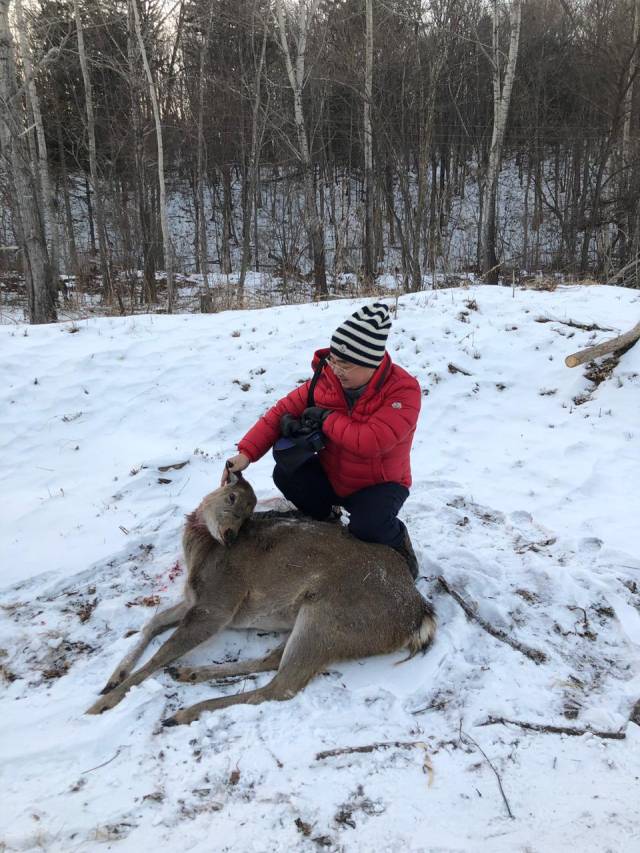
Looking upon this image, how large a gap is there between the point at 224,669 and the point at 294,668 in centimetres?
40

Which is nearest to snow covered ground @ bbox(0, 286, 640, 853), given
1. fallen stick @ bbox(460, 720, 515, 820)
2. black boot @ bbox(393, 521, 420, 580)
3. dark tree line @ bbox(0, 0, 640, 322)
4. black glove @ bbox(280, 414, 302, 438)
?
fallen stick @ bbox(460, 720, 515, 820)

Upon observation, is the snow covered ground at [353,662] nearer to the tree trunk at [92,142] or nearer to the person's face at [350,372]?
the person's face at [350,372]

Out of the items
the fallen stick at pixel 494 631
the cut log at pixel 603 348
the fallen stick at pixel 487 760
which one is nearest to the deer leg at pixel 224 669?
the fallen stick at pixel 487 760

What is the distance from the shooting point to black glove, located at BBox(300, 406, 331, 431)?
3342 millimetres

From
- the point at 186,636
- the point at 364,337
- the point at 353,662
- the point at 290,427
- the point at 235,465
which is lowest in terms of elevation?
the point at 353,662

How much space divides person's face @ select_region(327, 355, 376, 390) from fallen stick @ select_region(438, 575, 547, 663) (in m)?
1.36

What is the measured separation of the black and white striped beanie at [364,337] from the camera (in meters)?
3.11

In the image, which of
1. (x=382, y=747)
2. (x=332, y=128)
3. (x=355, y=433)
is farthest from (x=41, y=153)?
(x=382, y=747)

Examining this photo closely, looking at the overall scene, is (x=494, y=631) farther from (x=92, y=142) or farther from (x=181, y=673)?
(x=92, y=142)

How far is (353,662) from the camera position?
290 centimetres

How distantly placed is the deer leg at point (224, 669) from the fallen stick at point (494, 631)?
110cm

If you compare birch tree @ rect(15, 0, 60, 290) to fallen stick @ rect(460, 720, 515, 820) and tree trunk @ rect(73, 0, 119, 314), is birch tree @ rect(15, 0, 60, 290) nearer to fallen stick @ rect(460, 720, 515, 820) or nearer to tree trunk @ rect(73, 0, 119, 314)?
tree trunk @ rect(73, 0, 119, 314)

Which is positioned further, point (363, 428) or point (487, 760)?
point (363, 428)

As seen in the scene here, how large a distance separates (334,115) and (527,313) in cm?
1998
